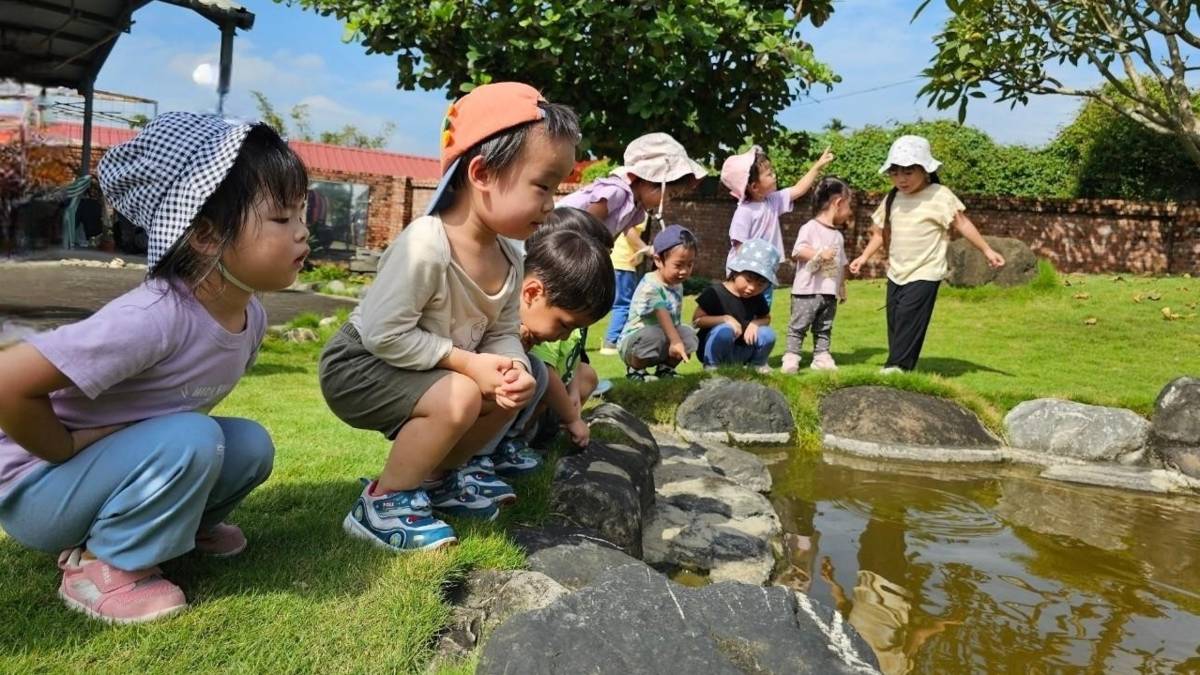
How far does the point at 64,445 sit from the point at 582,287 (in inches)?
59.9

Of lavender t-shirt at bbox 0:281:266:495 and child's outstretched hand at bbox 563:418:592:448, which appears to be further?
child's outstretched hand at bbox 563:418:592:448

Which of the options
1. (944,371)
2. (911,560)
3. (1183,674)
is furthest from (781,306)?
(1183,674)

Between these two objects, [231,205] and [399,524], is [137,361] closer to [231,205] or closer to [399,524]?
[231,205]

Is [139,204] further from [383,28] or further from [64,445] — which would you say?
[383,28]

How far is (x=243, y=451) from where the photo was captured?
83.0 inches

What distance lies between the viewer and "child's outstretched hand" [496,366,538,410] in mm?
2242

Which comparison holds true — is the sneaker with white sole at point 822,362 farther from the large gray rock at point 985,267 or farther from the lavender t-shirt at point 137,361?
the large gray rock at point 985,267

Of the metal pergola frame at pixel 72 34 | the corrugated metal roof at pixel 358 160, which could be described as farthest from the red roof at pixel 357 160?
the metal pergola frame at pixel 72 34

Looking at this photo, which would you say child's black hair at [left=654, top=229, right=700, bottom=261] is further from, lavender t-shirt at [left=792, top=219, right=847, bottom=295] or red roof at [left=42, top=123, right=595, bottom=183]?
red roof at [left=42, top=123, right=595, bottom=183]

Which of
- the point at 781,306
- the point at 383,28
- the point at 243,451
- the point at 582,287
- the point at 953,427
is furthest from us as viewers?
the point at 781,306

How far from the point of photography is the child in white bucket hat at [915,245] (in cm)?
641

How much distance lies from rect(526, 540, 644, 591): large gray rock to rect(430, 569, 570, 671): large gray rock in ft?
0.43

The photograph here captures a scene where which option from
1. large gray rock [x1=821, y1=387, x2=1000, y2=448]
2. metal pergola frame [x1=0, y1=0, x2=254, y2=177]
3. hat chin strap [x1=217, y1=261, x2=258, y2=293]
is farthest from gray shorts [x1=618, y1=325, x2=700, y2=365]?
hat chin strap [x1=217, y1=261, x2=258, y2=293]

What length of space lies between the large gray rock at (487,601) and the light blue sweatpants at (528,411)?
0.72 meters
